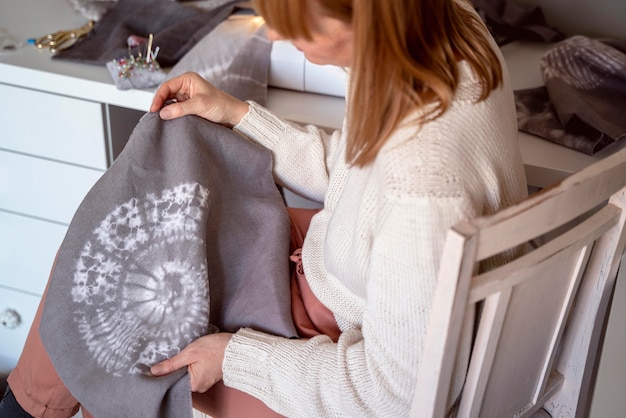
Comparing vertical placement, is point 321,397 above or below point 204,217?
below

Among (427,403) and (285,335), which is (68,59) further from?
(427,403)

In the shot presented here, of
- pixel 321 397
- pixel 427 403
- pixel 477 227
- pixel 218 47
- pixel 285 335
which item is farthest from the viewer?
pixel 218 47

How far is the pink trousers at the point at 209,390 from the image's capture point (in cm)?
104

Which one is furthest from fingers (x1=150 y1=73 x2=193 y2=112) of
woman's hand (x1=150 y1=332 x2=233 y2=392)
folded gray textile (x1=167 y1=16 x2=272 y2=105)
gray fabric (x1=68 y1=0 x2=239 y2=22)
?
gray fabric (x1=68 y1=0 x2=239 y2=22)

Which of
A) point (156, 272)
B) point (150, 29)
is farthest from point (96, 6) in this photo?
point (156, 272)

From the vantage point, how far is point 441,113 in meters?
0.80

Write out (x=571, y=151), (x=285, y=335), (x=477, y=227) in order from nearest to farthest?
(x=477, y=227)
(x=285, y=335)
(x=571, y=151)

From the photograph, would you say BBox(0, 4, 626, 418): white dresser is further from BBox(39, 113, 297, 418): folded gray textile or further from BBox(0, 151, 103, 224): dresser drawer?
BBox(39, 113, 297, 418): folded gray textile

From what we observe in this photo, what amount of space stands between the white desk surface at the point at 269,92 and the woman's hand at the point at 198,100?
6.4 inches

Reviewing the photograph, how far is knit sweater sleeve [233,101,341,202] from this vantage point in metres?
1.22

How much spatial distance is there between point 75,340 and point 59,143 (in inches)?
22.5

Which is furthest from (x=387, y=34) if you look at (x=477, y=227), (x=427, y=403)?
(x=427, y=403)

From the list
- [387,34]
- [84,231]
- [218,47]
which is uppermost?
[387,34]

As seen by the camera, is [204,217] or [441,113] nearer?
[441,113]
